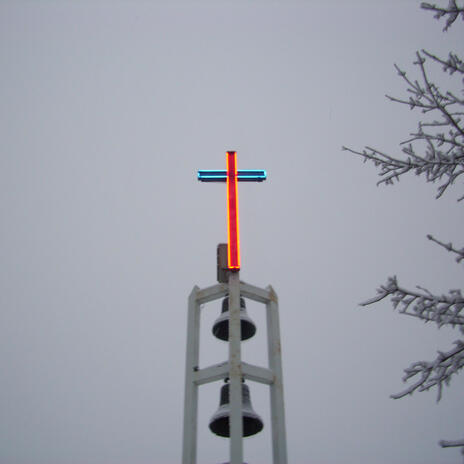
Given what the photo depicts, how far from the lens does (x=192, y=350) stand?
790 centimetres

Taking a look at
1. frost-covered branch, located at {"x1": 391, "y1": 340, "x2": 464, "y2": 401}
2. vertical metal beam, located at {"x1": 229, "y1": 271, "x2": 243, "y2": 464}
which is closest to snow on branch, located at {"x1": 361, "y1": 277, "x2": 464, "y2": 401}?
frost-covered branch, located at {"x1": 391, "y1": 340, "x2": 464, "y2": 401}

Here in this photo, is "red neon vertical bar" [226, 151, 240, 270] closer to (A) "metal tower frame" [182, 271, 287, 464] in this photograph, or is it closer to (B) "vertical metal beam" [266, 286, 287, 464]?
(A) "metal tower frame" [182, 271, 287, 464]

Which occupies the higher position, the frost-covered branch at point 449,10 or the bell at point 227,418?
the frost-covered branch at point 449,10

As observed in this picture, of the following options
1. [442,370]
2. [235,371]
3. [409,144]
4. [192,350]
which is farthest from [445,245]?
[192,350]

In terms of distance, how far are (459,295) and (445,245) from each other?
1.55 ft

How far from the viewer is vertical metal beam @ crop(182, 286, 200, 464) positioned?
7.12m

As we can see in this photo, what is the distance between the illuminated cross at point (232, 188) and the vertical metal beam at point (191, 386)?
0.78m

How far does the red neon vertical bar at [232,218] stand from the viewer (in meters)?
8.39

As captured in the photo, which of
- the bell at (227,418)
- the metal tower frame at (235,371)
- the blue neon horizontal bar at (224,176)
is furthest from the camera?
the blue neon horizontal bar at (224,176)

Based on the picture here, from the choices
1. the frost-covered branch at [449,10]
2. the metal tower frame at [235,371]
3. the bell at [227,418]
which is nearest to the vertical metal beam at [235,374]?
the metal tower frame at [235,371]

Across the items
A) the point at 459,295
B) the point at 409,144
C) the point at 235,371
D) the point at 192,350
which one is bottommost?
the point at 459,295

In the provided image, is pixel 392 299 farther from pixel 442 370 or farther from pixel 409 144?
pixel 409 144

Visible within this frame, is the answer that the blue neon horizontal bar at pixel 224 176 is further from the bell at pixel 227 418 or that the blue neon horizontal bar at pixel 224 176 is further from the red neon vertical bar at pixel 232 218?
the bell at pixel 227 418

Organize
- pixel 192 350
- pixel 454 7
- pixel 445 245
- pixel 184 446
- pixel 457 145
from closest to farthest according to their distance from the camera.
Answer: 1. pixel 445 245
2. pixel 454 7
3. pixel 457 145
4. pixel 184 446
5. pixel 192 350
